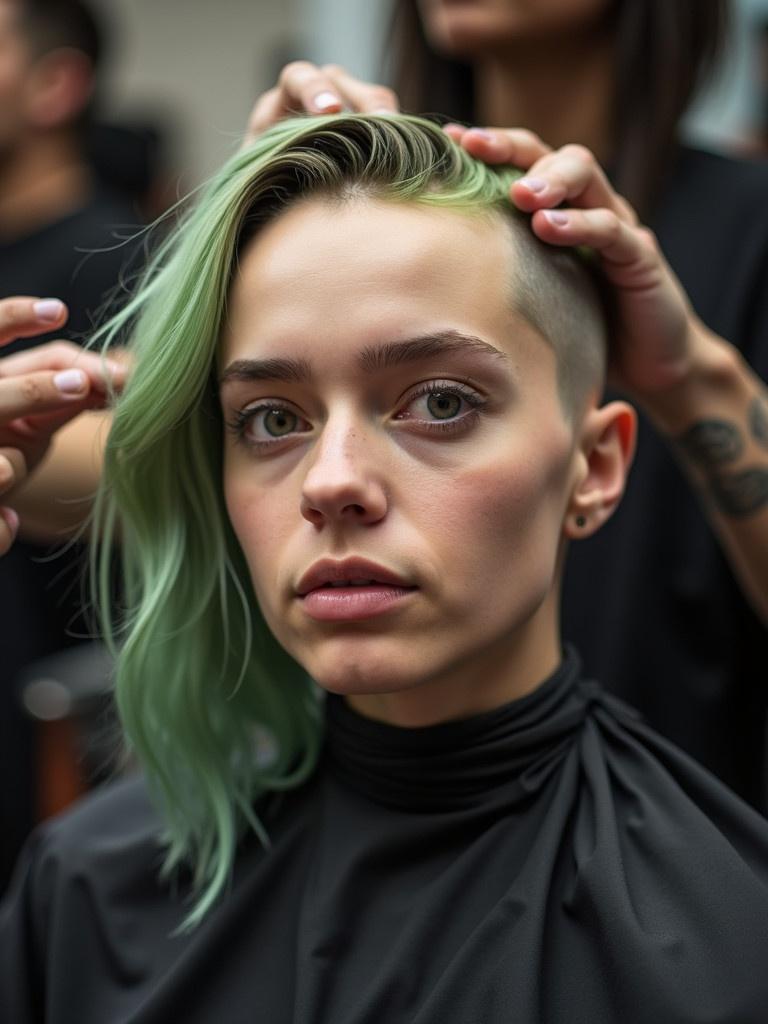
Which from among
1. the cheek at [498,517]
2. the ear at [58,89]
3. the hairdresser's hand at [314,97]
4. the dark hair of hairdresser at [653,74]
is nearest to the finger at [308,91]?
the hairdresser's hand at [314,97]

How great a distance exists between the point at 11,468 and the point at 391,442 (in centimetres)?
42

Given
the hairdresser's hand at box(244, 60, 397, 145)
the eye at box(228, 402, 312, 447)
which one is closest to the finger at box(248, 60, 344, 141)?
the hairdresser's hand at box(244, 60, 397, 145)

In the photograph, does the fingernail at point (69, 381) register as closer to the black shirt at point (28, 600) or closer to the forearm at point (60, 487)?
the forearm at point (60, 487)

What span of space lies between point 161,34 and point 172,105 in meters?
0.48

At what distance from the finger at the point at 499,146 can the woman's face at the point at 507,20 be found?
1.65ft

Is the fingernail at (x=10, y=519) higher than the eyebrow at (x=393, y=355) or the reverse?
the reverse

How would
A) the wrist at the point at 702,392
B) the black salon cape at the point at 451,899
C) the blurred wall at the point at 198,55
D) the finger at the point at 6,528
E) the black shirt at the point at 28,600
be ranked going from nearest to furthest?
the black salon cape at the point at 451,899
the finger at the point at 6,528
the wrist at the point at 702,392
the black shirt at the point at 28,600
the blurred wall at the point at 198,55

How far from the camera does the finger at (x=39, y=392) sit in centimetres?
127

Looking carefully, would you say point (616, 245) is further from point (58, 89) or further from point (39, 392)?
point (58, 89)

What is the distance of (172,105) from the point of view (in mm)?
8016

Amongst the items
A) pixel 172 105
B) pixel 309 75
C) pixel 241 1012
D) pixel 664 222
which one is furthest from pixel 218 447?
pixel 172 105

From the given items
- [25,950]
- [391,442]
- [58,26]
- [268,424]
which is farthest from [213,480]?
[58,26]

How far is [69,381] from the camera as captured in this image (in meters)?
1.29

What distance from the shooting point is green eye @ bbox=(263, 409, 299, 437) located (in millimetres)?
1187
